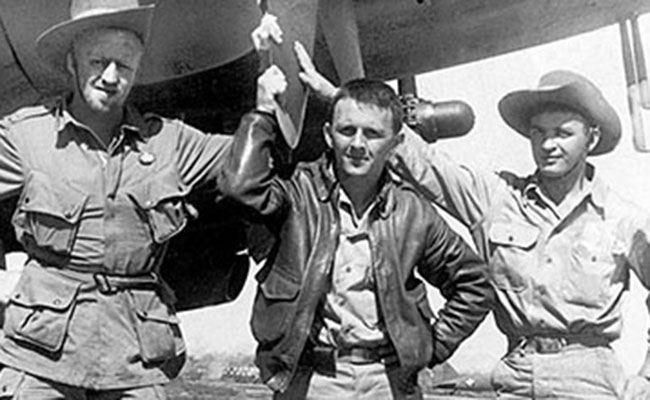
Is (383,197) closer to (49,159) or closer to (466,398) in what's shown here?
(49,159)

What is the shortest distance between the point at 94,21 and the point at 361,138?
1.04 metres

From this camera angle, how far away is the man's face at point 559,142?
4664mm

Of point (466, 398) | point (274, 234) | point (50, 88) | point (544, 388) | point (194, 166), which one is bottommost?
point (466, 398)

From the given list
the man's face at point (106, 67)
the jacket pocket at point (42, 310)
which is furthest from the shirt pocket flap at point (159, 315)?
the man's face at point (106, 67)

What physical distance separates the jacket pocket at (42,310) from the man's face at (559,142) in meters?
1.89

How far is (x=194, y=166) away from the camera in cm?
438

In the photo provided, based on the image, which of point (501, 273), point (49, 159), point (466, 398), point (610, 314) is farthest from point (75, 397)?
point (466, 398)

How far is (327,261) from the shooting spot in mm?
4215

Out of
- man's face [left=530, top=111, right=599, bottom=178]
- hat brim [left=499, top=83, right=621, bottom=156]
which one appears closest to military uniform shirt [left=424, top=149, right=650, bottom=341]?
man's face [left=530, top=111, right=599, bottom=178]

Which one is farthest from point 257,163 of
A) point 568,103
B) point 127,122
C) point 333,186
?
point 568,103

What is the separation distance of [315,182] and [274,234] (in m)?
0.24

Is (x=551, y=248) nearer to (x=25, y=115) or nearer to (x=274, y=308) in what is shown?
(x=274, y=308)

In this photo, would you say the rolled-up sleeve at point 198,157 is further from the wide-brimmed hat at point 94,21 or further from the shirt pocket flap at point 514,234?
the shirt pocket flap at point 514,234

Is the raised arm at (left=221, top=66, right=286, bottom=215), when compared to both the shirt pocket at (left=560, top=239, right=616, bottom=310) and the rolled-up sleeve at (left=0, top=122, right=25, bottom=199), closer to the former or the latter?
the rolled-up sleeve at (left=0, top=122, right=25, bottom=199)
